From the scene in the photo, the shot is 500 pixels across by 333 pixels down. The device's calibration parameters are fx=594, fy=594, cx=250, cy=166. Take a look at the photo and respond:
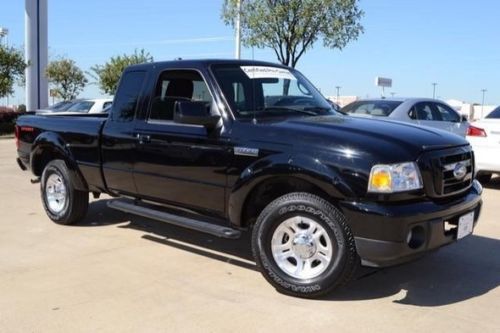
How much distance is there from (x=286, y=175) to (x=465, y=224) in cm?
149

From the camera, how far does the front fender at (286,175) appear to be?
14.1ft

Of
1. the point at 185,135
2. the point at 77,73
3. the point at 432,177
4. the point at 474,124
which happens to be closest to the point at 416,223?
the point at 432,177

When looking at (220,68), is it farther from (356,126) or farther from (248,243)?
(248,243)

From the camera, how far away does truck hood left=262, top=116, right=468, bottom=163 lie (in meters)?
4.30

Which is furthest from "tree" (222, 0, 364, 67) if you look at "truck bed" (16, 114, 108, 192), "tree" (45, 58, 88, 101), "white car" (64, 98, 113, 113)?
"tree" (45, 58, 88, 101)

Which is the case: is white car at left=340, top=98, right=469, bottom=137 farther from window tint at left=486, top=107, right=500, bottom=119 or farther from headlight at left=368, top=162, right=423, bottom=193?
headlight at left=368, top=162, right=423, bottom=193

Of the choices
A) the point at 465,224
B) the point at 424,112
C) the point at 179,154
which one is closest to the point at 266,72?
the point at 179,154

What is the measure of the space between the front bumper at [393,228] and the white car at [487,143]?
5897 millimetres

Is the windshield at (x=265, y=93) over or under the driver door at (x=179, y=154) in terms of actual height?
over

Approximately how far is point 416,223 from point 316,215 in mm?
719

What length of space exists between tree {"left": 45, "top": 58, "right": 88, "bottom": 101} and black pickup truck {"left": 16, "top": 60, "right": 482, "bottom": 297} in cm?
3755

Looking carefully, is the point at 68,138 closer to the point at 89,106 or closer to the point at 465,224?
the point at 465,224

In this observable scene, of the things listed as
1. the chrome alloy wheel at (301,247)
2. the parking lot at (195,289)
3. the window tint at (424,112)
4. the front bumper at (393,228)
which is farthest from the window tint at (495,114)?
the chrome alloy wheel at (301,247)

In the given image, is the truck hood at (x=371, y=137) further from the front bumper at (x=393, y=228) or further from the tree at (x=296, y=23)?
the tree at (x=296, y=23)
